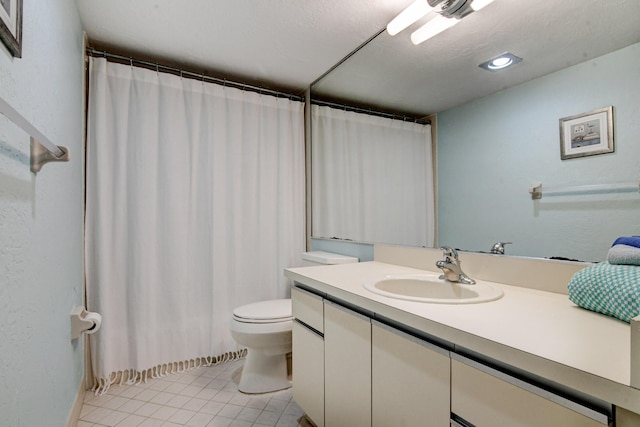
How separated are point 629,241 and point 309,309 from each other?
1137 mm

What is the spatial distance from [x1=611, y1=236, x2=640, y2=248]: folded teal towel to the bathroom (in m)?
0.04

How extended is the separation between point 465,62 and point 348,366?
141cm

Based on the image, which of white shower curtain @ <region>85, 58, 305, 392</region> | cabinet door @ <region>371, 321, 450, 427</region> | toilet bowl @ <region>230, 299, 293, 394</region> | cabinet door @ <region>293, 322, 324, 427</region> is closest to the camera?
cabinet door @ <region>371, 321, 450, 427</region>

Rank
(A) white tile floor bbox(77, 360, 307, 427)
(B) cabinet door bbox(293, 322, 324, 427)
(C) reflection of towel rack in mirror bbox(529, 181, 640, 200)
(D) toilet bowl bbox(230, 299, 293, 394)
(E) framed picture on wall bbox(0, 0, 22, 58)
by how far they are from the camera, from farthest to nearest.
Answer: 1. (D) toilet bowl bbox(230, 299, 293, 394)
2. (A) white tile floor bbox(77, 360, 307, 427)
3. (B) cabinet door bbox(293, 322, 324, 427)
4. (C) reflection of towel rack in mirror bbox(529, 181, 640, 200)
5. (E) framed picture on wall bbox(0, 0, 22, 58)

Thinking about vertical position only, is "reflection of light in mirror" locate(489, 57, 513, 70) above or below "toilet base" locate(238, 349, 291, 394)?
above

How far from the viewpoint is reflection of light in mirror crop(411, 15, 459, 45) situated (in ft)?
4.90

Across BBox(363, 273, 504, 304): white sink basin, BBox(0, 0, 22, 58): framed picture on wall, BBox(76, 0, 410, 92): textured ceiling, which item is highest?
BBox(76, 0, 410, 92): textured ceiling

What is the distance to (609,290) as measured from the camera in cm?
79

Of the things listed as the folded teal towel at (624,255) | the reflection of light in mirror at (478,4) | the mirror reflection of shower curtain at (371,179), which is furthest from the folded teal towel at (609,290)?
the reflection of light in mirror at (478,4)

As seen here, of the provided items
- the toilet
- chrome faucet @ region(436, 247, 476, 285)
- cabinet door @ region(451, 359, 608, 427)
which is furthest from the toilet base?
cabinet door @ region(451, 359, 608, 427)

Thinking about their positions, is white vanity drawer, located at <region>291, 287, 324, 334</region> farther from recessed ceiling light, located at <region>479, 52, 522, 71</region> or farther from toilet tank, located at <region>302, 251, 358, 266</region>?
recessed ceiling light, located at <region>479, 52, 522, 71</region>

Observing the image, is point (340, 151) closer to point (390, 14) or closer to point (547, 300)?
point (390, 14)

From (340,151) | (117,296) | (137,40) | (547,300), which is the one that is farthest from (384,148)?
(117,296)

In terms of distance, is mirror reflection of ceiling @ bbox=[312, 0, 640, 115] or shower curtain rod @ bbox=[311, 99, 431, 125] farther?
shower curtain rod @ bbox=[311, 99, 431, 125]
